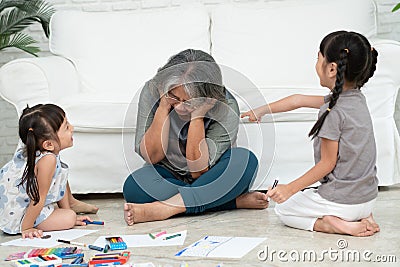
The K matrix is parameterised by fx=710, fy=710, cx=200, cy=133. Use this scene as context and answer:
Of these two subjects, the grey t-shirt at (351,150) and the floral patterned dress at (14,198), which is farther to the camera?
the floral patterned dress at (14,198)

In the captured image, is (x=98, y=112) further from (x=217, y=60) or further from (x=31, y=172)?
(x=217, y=60)

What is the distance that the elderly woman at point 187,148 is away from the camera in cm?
234

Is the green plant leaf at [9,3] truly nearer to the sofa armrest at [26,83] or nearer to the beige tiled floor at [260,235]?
the sofa armrest at [26,83]

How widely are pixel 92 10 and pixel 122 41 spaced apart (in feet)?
1.96

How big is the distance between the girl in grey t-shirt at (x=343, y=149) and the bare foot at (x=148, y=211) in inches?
18.6

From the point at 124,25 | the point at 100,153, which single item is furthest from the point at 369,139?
the point at 124,25

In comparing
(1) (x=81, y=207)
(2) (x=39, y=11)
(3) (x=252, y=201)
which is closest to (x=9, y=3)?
(2) (x=39, y=11)

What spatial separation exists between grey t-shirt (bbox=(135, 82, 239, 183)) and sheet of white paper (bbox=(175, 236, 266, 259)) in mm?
382

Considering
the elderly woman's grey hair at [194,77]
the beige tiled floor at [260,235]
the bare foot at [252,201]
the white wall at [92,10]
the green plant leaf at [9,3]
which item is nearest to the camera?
the beige tiled floor at [260,235]

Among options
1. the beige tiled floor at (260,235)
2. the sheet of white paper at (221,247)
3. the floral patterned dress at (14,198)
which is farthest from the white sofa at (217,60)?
the sheet of white paper at (221,247)

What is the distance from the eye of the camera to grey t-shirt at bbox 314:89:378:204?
86.0 inches

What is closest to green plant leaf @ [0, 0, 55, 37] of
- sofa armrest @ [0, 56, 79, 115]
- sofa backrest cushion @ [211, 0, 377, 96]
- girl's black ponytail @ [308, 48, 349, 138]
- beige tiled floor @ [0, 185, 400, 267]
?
sofa armrest @ [0, 56, 79, 115]

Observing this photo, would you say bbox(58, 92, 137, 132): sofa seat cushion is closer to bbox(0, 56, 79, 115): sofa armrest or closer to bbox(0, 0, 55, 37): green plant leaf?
bbox(0, 56, 79, 115): sofa armrest

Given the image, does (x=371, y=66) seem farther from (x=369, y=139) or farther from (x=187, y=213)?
(x=187, y=213)
